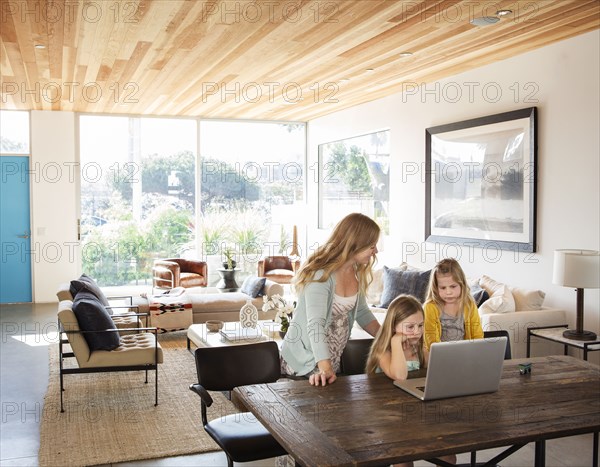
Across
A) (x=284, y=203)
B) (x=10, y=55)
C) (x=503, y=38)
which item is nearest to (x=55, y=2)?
(x=10, y=55)

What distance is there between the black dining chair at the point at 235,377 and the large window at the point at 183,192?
7113 mm

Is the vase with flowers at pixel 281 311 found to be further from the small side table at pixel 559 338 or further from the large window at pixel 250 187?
the large window at pixel 250 187

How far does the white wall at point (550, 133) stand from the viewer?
514 cm

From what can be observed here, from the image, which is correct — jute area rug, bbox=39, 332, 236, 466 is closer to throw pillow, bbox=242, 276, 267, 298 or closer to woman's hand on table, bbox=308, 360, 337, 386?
throw pillow, bbox=242, 276, 267, 298

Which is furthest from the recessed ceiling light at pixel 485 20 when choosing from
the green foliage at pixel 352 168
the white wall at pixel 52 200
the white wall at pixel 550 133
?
the white wall at pixel 52 200

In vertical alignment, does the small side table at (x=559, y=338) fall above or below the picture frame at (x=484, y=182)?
below

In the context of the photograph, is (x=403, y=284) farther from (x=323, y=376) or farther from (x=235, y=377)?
(x=323, y=376)

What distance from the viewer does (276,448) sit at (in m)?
2.96

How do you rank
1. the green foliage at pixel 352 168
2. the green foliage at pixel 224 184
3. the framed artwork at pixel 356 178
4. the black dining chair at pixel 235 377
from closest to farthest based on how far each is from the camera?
1. the black dining chair at pixel 235 377
2. the framed artwork at pixel 356 178
3. the green foliage at pixel 352 168
4. the green foliage at pixel 224 184

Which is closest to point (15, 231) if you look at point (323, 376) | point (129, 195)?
point (129, 195)

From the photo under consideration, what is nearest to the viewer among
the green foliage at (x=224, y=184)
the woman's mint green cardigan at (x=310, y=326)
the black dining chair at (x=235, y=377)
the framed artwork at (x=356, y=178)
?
the woman's mint green cardigan at (x=310, y=326)

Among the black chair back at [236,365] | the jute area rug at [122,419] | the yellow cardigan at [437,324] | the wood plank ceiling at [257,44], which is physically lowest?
the jute area rug at [122,419]

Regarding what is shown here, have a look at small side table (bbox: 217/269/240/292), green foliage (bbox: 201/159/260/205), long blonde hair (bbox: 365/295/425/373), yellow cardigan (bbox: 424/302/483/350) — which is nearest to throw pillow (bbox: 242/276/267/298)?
small side table (bbox: 217/269/240/292)

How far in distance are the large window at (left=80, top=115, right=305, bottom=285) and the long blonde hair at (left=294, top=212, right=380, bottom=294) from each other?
24.8ft
